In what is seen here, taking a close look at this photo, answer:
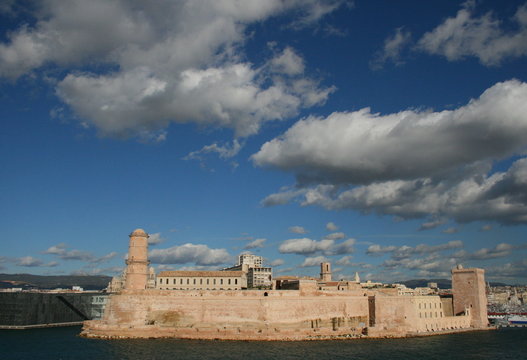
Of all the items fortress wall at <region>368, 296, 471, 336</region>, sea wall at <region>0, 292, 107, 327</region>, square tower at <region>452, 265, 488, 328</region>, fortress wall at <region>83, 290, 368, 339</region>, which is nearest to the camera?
fortress wall at <region>83, 290, 368, 339</region>

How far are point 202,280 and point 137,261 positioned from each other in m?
18.3

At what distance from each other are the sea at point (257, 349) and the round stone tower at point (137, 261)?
22.2ft

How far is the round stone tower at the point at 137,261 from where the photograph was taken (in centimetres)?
4728

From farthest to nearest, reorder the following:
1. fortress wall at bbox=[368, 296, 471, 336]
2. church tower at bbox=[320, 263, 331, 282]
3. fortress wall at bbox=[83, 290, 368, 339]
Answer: church tower at bbox=[320, 263, 331, 282], fortress wall at bbox=[368, 296, 471, 336], fortress wall at bbox=[83, 290, 368, 339]

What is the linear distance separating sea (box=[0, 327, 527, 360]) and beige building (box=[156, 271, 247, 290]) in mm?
20215

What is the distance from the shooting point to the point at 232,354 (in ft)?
114

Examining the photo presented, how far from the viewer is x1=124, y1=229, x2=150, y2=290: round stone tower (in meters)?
47.3

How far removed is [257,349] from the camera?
121 feet

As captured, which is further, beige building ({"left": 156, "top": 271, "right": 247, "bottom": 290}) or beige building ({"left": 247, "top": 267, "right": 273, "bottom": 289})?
beige building ({"left": 247, "top": 267, "right": 273, "bottom": 289})

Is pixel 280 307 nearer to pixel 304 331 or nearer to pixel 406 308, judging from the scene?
pixel 304 331

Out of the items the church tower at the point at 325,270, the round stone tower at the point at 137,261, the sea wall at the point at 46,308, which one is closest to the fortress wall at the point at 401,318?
the round stone tower at the point at 137,261

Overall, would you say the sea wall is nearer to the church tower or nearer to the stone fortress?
the stone fortress

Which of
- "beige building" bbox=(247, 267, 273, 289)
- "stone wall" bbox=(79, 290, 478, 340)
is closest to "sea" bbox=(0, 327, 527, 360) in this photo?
"stone wall" bbox=(79, 290, 478, 340)

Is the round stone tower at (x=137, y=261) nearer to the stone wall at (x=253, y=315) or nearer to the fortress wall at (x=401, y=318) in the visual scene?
the stone wall at (x=253, y=315)
